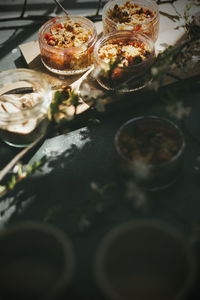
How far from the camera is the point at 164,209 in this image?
2.54ft

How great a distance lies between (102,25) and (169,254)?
80 cm

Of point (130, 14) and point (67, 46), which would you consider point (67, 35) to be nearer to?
point (67, 46)

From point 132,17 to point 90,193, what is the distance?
1.95 feet

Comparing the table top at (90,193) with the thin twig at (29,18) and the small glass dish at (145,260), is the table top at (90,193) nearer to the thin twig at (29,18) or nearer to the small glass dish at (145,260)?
the small glass dish at (145,260)

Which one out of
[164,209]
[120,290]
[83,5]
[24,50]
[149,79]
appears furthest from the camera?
[83,5]

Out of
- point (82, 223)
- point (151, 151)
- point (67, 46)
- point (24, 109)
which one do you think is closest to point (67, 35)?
point (67, 46)

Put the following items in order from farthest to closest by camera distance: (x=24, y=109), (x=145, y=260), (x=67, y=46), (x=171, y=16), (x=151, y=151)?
(x=171, y=16)
(x=67, y=46)
(x=24, y=109)
(x=151, y=151)
(x=145, y=260)

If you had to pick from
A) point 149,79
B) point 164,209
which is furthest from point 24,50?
point 164,209

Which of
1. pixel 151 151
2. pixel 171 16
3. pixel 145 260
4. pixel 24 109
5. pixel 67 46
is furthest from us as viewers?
pixel 171 16

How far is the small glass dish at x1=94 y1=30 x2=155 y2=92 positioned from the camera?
89 cm

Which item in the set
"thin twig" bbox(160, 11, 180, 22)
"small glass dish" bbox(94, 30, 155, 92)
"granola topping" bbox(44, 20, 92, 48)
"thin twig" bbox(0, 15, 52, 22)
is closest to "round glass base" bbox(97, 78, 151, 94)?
"small glass dish" bbox(94, 30, 155, 92)

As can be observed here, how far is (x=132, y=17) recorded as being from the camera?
1.07 meters

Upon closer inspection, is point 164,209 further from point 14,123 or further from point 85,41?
point 85,41

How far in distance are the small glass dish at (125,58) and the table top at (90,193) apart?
7cm
